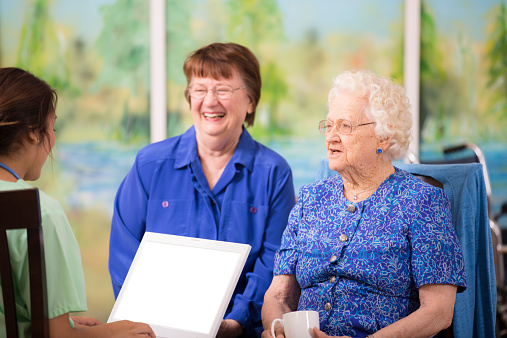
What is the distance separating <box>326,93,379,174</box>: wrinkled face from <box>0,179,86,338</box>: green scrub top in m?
0.92

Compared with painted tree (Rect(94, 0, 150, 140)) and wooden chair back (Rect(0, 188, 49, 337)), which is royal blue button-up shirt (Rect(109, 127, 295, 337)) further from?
painted tree (Rect(94, 0, 150, 140))

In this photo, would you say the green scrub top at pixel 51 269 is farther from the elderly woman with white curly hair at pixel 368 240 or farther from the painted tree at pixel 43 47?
the painted tree at pixel 43 47

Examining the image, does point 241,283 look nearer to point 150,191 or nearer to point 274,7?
point 150,191

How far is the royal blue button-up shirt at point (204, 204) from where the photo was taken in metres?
2.13

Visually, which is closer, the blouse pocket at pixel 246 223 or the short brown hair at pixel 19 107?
the short brown hair at pixel 19 107

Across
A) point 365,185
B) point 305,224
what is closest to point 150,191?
point 305,224

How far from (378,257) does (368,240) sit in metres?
0.06

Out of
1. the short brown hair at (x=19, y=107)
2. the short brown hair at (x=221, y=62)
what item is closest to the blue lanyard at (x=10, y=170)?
the short brown hair at (x=19, y=107)

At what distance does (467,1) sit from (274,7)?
4.15ft

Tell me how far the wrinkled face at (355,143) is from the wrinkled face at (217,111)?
1.77 ft

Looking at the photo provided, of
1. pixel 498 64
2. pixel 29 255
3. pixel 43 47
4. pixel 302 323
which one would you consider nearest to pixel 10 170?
pixel 29 255

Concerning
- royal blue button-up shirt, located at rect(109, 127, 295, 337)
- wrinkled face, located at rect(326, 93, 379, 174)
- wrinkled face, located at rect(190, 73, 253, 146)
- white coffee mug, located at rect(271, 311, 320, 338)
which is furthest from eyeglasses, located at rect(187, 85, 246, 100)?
white coffee mug, located at rect(271, 311, 320, 338)

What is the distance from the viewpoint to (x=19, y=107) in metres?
1.31

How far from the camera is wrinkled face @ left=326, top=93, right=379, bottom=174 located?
6.00 ft
